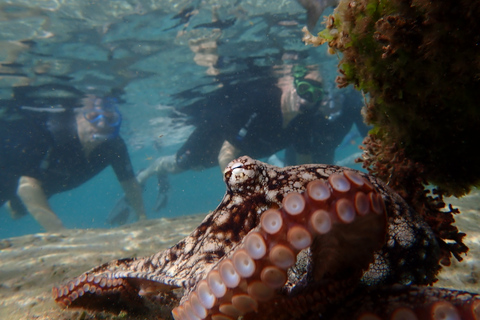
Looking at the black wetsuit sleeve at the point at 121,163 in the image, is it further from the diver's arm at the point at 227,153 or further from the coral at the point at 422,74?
the coral at the point at 422,74

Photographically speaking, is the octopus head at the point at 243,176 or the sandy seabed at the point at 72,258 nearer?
the octopus head at the point at 243,176

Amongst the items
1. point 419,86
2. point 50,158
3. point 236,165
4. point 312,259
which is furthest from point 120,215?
point 419,86

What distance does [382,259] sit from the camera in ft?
4.54

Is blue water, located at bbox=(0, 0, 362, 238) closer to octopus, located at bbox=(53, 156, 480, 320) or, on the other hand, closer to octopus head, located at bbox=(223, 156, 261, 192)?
octopus head, located at bbox=(223, 156, 261, 192)

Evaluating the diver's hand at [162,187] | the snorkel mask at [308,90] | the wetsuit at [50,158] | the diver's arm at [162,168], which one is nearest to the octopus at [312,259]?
the snorkel mask at [308,90]

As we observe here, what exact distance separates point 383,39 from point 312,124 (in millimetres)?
11609

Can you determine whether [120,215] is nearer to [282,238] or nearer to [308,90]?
[308,90]

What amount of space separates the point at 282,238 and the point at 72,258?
4.95m

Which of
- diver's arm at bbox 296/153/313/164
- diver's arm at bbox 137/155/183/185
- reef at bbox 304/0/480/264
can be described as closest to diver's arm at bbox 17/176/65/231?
diver's arm at bbox 137/155/183/185

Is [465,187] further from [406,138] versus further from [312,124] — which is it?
[312,124]

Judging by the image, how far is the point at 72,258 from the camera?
4.52 meters

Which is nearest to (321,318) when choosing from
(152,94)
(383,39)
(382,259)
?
(382,259)

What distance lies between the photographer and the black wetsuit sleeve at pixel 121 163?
547 inches

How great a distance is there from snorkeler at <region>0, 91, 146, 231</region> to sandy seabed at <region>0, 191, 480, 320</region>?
5.02 m
